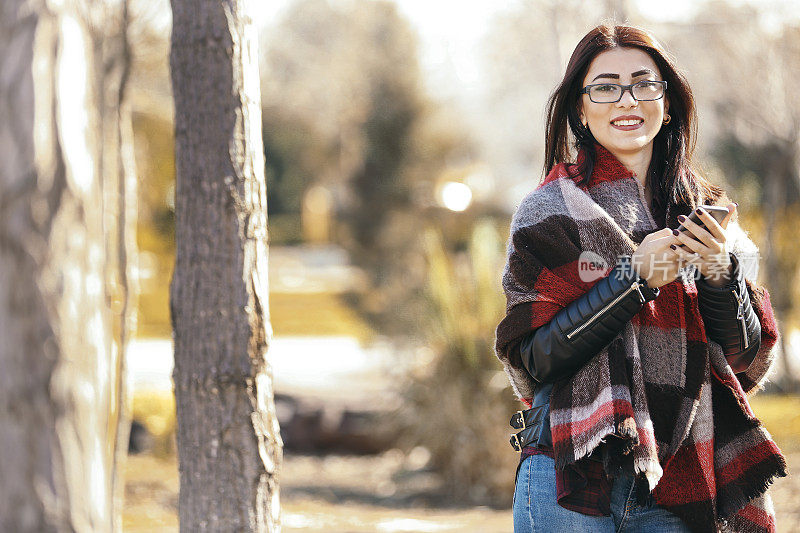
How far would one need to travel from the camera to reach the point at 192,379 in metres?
2.30

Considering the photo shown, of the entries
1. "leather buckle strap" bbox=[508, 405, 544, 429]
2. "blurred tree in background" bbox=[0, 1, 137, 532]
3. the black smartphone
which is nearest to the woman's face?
the black smartphone

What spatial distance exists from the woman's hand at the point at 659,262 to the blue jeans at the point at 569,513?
16.1 inches

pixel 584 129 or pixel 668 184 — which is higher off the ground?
pixel 584 129

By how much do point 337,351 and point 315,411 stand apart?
500 centimetres

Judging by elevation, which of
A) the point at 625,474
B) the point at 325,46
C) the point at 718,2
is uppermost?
the point at 325,46

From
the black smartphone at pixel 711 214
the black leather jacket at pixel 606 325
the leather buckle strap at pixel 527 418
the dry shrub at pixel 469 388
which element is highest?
the black smartphone at pixel 711 214

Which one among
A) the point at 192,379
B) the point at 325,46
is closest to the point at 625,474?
the point at 192,379

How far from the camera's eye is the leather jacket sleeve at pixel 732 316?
6.37ft

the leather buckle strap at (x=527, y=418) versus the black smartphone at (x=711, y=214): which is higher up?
the black smartphone at (x=711, y=214)

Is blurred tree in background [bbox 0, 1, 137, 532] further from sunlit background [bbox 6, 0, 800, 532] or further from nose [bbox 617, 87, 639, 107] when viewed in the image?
nose [bbox 617, 87, 639, 107]

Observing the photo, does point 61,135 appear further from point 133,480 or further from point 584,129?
point 133,480

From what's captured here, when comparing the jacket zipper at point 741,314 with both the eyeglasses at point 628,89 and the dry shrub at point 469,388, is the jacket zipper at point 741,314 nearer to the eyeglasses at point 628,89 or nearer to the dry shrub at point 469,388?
the eyeglasses at point 628,89

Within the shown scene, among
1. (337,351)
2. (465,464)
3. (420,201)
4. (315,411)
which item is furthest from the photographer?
(420,201)

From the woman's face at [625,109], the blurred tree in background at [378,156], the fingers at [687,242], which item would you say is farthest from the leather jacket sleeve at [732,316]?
the blurred tree in background at [378,156]
